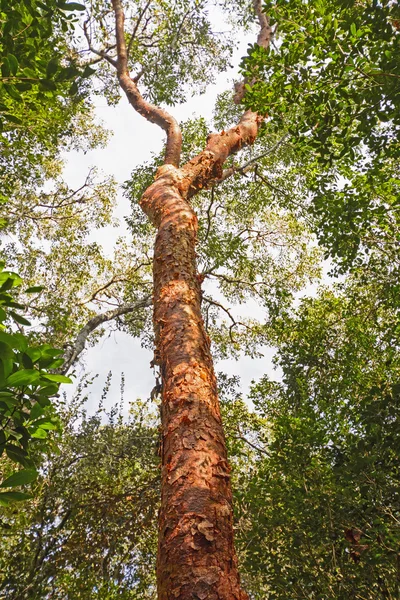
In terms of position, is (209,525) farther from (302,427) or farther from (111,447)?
(111,447)

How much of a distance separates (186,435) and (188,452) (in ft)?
0.42

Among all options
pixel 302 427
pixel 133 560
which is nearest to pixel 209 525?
pixel 302 427

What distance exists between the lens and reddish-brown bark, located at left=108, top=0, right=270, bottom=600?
73.1 inches

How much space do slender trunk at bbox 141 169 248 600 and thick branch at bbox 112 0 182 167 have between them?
9.19 feet

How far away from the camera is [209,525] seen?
6.55 ft

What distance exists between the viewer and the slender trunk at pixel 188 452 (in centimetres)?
184

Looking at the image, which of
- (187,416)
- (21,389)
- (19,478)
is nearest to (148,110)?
(187,416)

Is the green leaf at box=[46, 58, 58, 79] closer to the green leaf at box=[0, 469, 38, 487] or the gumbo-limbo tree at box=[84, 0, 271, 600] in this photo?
the gumbo-limbo tree at box=[84, 0, 271, 600]

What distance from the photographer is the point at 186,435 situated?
2.50 meters

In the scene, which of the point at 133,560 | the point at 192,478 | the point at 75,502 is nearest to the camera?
the point at 192,478

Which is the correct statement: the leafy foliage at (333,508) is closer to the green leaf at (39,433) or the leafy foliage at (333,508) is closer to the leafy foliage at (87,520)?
the leafy foliage at (87,520)

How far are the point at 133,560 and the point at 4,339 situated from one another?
8208 millimetres

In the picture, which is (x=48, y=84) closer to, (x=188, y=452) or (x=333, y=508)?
(x=188, y=452)

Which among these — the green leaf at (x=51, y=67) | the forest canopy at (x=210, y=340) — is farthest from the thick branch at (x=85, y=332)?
the green leaf at (x=51, y=67)
